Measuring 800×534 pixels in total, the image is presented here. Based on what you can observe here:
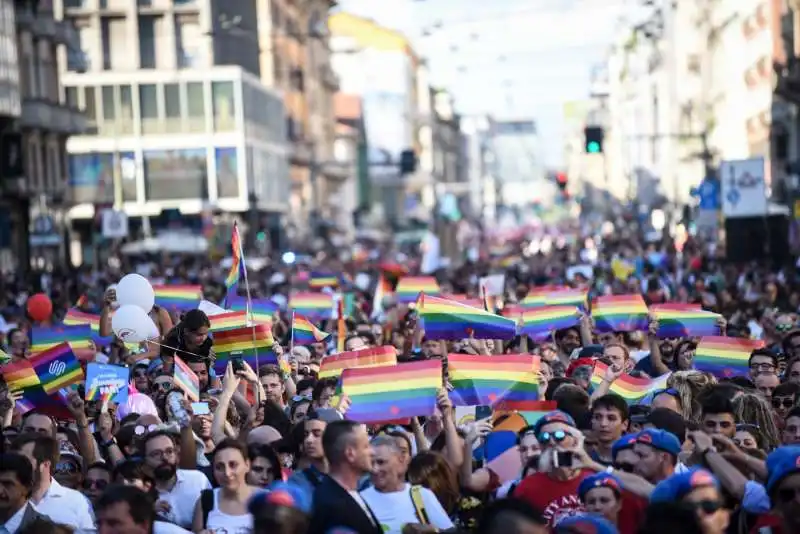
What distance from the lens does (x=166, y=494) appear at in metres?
9.62

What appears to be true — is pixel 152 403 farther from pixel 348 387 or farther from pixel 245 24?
pixel 245 24

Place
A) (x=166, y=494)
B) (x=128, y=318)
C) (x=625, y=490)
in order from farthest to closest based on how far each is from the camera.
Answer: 1. (x=128, y=318)
2. (x=166, y=494)
3. (x=625, y=490)

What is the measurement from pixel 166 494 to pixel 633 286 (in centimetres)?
1695

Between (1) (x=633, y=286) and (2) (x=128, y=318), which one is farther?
(1) (x=633, y=286)

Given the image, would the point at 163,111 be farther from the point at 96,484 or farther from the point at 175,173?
the point at 96,484

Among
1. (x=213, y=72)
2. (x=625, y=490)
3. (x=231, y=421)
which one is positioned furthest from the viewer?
(x=213, y=72)

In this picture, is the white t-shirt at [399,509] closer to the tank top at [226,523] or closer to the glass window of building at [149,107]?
the tank top at [226,523]

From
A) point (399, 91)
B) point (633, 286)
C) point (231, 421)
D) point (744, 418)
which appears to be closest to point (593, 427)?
point (744, 418)

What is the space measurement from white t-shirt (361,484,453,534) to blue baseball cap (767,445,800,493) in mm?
1366

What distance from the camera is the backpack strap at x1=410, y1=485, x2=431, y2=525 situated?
862 cm

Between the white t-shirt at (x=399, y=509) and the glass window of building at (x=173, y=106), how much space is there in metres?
72.3

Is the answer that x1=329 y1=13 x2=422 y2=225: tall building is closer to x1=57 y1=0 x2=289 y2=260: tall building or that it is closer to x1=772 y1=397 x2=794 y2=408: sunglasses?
x1=57 y1=0 x2=289 y2=260: tall building

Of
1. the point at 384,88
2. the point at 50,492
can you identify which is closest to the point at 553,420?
the point at 50,492

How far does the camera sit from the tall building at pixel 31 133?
50.8 metres
